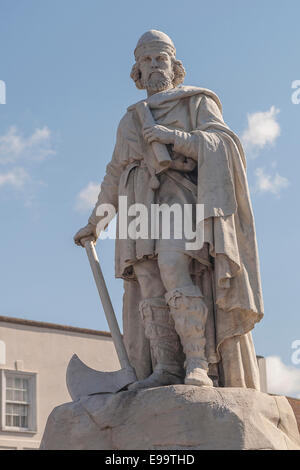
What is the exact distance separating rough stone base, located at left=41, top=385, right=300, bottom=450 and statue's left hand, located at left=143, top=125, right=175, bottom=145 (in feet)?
7.48

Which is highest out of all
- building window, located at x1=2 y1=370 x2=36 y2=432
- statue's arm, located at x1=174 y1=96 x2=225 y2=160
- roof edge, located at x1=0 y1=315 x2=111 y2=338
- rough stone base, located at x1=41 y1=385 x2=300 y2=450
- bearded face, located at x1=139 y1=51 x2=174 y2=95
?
roof edge, located at x1=0 y1=315 x2=111 y2=338

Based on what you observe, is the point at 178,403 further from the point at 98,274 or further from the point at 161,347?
the point at 98,274

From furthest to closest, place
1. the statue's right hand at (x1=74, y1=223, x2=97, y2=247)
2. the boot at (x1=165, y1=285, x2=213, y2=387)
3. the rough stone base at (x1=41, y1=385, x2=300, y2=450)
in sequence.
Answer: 1. the statue's right hand at (x1=74, y1=223, x2=97, y2=247)
2. the boot at (x1=165, y1=285, x2=213, y2=387)
3. the rough stone base at (x1=41, y1=385, x2=300, y2=450)

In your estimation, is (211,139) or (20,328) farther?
(20,328)

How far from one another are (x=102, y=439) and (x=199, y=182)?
93.8 inches

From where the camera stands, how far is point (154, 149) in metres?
9.54

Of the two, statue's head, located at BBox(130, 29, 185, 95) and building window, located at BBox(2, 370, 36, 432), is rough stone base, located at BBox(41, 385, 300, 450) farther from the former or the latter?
building window, located at BBox(2, 370, 36, 432)

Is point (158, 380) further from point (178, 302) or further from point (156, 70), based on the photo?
point (156, 70)

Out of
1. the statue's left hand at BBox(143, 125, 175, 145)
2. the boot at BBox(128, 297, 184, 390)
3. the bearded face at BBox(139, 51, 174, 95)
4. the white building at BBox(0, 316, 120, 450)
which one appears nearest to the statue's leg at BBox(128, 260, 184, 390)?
the boot at BBox(128, 297, 184, 390)

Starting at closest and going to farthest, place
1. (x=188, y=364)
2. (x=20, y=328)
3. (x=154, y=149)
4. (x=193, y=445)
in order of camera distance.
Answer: (x=193, y=445) → (x=188, y=364) → (x=154, y=149) → (x=20, y=328)

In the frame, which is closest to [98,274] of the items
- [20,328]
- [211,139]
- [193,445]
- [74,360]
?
[74,360]

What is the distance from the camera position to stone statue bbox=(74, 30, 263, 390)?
9.09m

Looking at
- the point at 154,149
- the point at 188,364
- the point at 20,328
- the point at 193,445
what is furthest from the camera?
the point at 20,328

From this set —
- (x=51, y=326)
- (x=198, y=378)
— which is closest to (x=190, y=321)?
(x=198, y=378)
